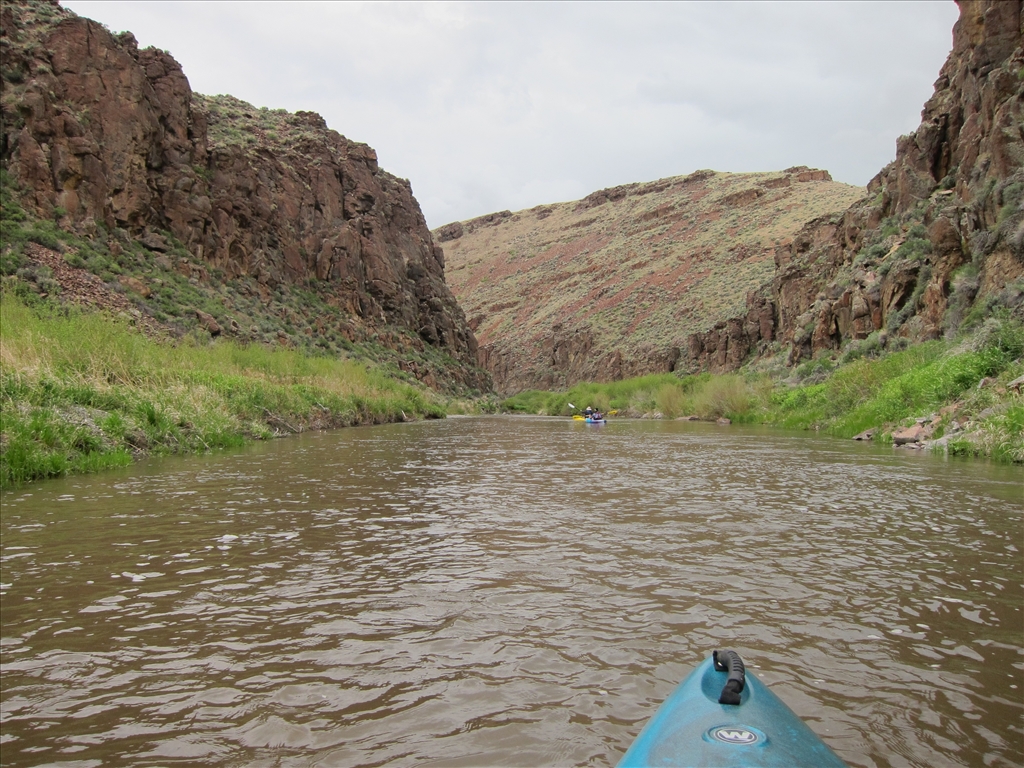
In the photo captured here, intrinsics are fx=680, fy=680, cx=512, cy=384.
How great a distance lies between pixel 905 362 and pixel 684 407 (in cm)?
1532

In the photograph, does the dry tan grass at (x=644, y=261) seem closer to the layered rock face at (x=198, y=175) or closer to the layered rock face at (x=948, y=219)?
the layered rock face at (x=198, y=175)

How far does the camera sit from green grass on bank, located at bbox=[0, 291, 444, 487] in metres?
9.87

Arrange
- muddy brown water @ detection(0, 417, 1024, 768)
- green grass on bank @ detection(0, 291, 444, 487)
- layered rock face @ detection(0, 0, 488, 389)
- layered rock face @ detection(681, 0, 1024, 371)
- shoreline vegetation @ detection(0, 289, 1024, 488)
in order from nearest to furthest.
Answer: muddy brown water @ detection(0, 417, 1024, 768)
green grass on bank @ detection(0, 291, 444, 487)
shoreline vegetation @ detection(0, 289, 1024, 488)
layered rock face @ detection(681, 0, 1024, 371)
layered rock face @ detection(0, 0, 488, 389)

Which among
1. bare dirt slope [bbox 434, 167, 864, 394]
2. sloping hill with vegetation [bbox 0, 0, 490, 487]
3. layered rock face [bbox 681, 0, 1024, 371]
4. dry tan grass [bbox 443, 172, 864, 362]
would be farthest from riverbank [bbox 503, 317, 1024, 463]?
dry tan grass [bbox 443, 172, 864, 362]

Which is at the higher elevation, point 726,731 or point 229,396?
point 229,396

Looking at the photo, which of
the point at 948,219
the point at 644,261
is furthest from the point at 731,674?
the point at 644,261

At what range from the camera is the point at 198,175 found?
39656 millimetres

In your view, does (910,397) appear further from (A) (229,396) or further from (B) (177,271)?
(B) (177,271)

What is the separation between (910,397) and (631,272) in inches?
2716

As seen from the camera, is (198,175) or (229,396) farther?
(198,175)

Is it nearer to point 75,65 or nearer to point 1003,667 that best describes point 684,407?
point 1003,667

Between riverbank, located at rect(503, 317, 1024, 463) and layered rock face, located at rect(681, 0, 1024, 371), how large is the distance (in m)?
1.74

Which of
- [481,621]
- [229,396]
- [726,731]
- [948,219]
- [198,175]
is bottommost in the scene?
[481,621]

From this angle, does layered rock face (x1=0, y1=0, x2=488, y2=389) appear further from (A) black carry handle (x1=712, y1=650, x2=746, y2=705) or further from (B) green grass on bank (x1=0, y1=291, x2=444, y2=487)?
(A) black carry handle (x1=712, y1=650, x2=746, y2=705)
